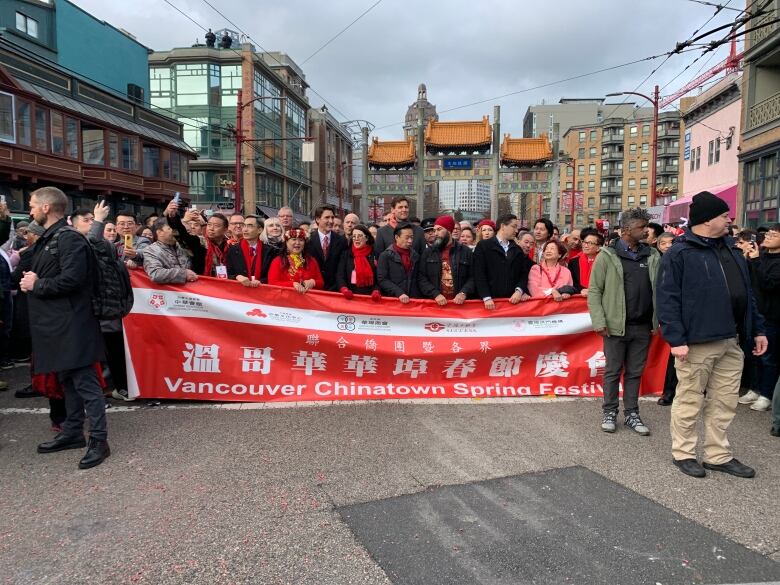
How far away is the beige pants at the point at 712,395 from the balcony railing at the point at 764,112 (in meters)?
17.1

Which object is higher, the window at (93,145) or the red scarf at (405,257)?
the window at (93,145)

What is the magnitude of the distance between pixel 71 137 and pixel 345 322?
21584mm

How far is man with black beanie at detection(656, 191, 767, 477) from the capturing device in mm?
3809

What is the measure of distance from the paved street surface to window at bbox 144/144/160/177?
2539 centimetres

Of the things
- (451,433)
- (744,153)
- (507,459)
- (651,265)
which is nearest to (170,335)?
(451,433)

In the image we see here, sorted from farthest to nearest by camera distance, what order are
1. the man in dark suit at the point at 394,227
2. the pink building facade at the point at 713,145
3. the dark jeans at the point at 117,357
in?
1. the pink building facade at the point at 713,145
2. the man in dark suit at the point at 394,227
3. the dark jeans at the point at 117,357

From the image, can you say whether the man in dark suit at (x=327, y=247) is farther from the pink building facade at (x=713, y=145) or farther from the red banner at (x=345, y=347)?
the pink building facade at (x=713, y=145)

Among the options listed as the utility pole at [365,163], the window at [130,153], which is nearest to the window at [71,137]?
the window at [130,153]

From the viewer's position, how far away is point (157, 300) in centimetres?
541

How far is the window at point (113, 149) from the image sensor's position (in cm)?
2420

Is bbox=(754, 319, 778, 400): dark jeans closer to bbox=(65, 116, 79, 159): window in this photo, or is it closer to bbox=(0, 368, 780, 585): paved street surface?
bbox=(0, 368, 780, 585): paved street surface

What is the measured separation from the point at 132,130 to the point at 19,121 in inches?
282

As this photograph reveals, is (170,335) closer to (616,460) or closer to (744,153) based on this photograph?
(616,460)

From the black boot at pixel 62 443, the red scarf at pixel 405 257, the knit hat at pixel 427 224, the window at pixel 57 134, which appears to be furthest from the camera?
the window at pixel 57 134
